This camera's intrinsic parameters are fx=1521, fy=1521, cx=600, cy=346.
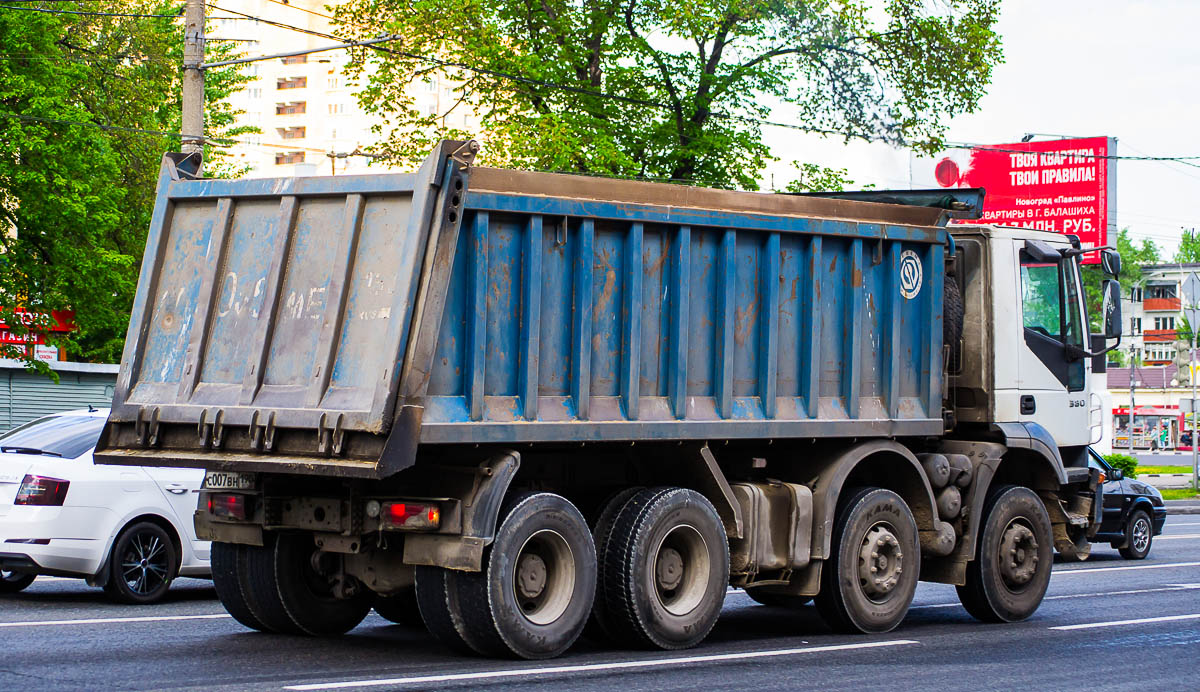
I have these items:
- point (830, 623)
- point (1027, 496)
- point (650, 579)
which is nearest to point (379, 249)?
point (650, 579)

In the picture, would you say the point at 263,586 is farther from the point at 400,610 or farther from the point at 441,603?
the point at 441,603

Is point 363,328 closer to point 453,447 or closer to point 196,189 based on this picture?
point 453,447

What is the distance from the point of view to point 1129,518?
19.3 metres

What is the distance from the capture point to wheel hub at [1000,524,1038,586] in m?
12.0

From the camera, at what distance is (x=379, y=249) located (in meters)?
8.41

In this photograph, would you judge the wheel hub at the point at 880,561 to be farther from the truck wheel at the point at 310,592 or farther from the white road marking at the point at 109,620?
the white road marking at the point at 109,620

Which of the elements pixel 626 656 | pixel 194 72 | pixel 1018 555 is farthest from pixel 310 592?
pixel 194 72

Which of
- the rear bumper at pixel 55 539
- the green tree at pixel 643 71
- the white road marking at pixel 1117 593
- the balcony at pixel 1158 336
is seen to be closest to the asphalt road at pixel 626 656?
the rear bumper at pixel 55 539

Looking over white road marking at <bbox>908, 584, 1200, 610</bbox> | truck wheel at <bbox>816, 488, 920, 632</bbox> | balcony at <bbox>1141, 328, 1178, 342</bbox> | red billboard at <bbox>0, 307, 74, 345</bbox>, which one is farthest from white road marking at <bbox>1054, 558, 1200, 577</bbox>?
balcony at <bbox>1141, 328, 1178, 342</bbox>

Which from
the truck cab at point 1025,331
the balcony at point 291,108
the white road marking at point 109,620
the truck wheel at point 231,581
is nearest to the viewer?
the truck wheel at point 231,581

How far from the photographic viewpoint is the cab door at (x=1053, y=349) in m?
12.3

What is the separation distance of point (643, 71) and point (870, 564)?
18503 mm

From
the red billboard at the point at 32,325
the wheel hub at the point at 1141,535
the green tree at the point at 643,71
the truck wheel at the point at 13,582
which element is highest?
the green tree at the point at 643,71

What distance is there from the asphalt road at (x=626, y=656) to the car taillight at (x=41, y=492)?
0.80m
